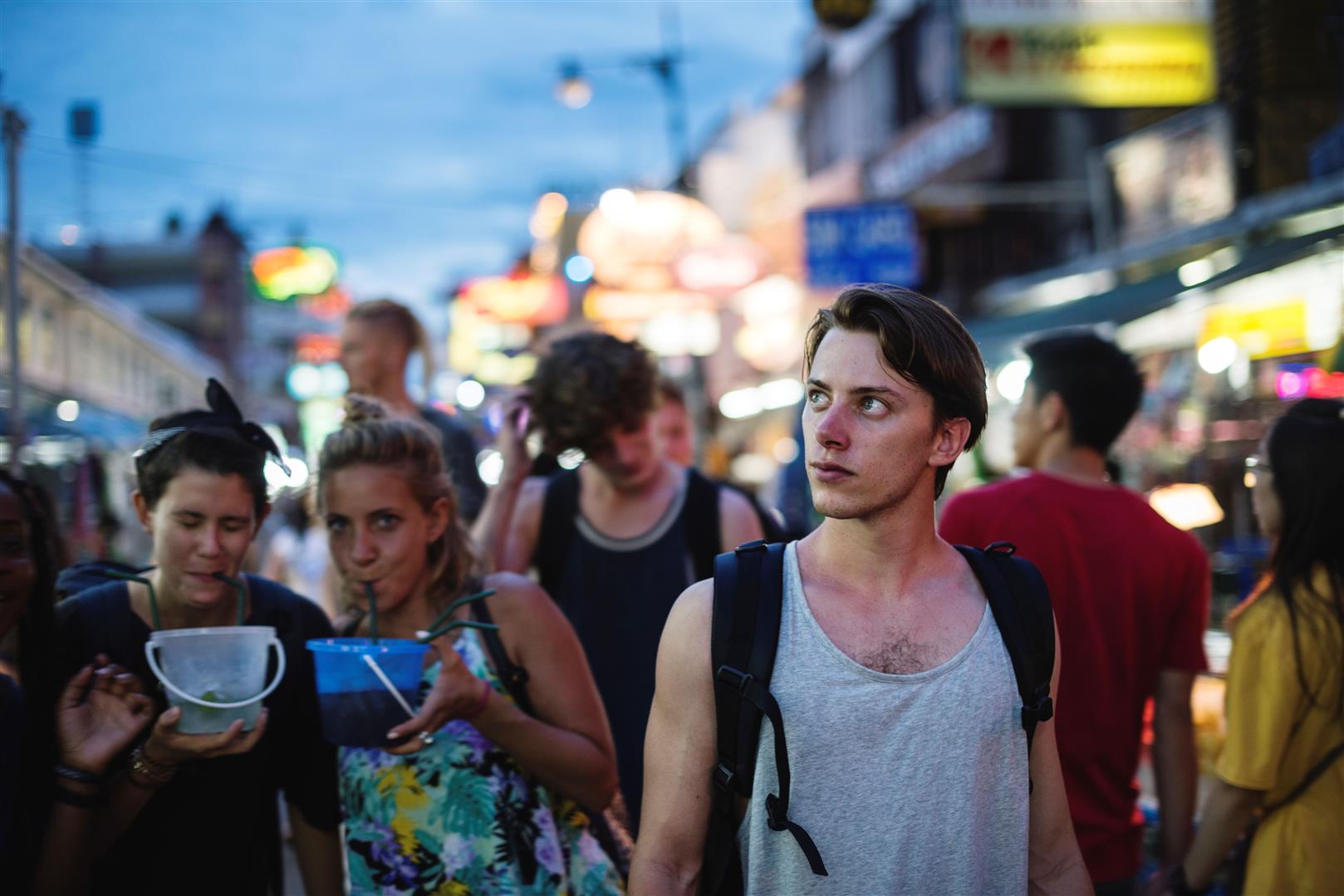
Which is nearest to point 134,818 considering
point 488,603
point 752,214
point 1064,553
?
point 488,603

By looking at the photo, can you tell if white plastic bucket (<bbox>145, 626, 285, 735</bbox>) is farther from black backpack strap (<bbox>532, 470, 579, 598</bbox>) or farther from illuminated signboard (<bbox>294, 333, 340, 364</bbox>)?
illuminated signboard (<bbox>294, 333, 340, 364</bbox>)

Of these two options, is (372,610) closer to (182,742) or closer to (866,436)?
(182,742)

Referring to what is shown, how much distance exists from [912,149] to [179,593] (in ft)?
56.6

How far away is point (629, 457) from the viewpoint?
13.0 ft

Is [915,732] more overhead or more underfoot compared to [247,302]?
more underfoot

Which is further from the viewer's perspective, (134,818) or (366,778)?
(366,778)

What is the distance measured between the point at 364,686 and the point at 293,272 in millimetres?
35013

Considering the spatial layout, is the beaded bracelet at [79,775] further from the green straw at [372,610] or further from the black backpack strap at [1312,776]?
the black backpack strap at [1312,776]

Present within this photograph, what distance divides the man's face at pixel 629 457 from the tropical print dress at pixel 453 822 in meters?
1.25

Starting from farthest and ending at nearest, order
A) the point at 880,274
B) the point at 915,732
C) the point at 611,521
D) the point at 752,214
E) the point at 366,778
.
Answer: the point at 752,214, the point at 880,274, the point at 611,521, the point at 366,778, the point at 915,732

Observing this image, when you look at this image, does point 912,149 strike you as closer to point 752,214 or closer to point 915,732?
point 752,214

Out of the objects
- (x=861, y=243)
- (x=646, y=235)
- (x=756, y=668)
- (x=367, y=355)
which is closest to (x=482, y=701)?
(x=756, y=668)

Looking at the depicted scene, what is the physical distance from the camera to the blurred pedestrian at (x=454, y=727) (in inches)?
104

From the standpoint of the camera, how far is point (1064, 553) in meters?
3.34
